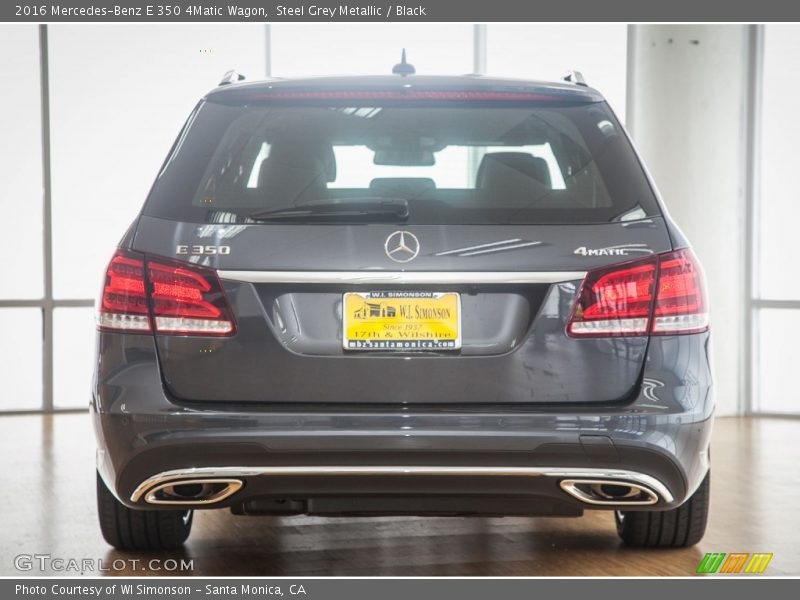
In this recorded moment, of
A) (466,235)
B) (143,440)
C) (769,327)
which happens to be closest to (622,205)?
(466,235)

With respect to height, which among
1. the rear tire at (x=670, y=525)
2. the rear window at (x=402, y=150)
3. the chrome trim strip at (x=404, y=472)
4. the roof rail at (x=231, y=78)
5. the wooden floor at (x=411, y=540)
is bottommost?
the wooden floor at (x=411, y=540)

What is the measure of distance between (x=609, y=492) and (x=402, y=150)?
1189 mm

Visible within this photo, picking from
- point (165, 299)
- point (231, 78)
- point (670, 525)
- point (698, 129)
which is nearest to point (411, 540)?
point (670, 525)

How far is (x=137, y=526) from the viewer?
3805 mm

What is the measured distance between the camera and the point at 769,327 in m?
8.73

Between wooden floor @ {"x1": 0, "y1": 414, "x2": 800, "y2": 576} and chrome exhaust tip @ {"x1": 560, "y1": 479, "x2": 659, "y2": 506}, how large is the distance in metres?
0.75

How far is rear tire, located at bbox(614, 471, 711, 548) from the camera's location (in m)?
3.85

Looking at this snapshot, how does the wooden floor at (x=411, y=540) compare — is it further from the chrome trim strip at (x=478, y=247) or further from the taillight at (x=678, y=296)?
the chrome trim strip at (x=478, y=247)

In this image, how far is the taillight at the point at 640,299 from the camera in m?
2.88

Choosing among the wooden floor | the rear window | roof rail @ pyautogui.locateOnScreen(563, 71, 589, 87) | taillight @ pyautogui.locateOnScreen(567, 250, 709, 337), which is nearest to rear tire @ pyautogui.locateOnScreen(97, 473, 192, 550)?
the wooden floor

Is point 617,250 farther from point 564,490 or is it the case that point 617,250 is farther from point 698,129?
point 698,129

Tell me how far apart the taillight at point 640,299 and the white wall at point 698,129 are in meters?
5.23
